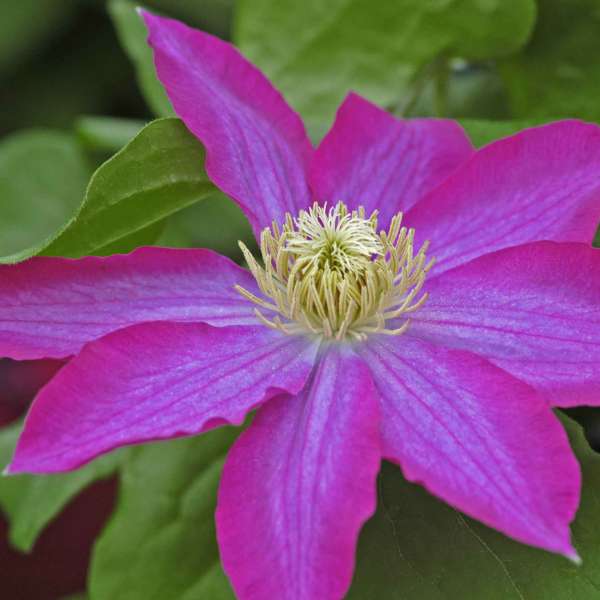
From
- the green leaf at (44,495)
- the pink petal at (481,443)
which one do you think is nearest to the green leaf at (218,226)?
the green leaf at (44,495)

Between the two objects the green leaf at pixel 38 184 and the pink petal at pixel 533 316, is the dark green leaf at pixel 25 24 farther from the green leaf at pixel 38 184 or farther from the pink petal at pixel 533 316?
the pink petal at pixel 533 316

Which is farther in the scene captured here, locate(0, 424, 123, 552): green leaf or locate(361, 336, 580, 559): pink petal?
locate(0, 424, 123, 552): green leaf

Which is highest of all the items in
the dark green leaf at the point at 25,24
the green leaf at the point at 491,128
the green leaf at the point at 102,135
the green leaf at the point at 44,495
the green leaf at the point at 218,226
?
the green leaf at the point at 491,128

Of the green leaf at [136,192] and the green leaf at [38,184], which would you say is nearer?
the green leaf at [136,192]

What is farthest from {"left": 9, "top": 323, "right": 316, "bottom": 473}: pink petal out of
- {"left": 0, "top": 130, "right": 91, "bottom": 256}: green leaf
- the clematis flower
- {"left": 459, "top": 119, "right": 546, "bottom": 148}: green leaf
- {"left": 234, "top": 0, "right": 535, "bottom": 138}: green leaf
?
{"left": 0, "top": 130, "right": 91, "bottom": 256}: green leaf

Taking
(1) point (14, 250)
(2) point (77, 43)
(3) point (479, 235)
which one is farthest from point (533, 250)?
(2) point (77, 43)

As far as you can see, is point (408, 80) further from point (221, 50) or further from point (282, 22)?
point (221, 50)

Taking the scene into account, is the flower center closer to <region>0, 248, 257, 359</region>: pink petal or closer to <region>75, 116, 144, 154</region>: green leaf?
<region>0, 248, 257, 359</region>: pink petal
